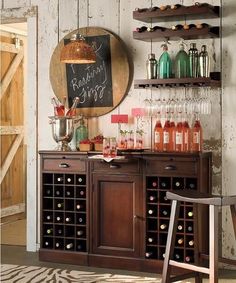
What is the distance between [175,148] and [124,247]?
3.03 feet

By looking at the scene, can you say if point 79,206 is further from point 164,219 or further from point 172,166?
point 172,166

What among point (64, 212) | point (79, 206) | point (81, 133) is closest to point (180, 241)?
point (79, 206)

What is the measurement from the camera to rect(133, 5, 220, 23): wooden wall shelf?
15.8 ft

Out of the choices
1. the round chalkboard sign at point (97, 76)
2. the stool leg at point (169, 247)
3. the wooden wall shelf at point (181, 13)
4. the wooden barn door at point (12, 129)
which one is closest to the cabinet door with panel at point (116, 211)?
the round chalkboard sign at point (97, 76)

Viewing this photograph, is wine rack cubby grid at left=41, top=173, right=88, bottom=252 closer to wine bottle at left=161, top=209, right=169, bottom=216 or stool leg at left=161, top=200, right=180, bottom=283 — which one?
wine bottle at left=161, top=209, right=169, bottom=216

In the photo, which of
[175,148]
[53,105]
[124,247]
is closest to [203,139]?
[175,148]

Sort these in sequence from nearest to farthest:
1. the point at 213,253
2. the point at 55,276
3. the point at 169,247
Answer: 1. the point at 213,253
2. the point at 169,247
3. the point at 55,276

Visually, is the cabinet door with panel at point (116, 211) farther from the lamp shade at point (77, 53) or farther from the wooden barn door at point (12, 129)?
the wooden barn door at point (12, 129)

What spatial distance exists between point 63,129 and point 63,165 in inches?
13.6

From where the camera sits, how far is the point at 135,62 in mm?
5336

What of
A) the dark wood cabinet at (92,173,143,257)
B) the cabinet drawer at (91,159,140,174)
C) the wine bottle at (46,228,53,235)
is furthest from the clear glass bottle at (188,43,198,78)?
the wine bottle at (46,228,53,235)

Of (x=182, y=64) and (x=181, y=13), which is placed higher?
(x=181, y=13)

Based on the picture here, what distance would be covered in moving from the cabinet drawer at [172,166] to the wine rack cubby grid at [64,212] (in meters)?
0.64

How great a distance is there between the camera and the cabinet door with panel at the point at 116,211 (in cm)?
495
